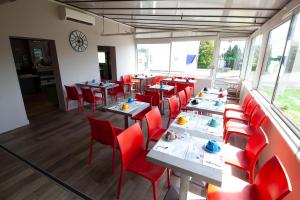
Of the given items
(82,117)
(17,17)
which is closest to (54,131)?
(82,117)

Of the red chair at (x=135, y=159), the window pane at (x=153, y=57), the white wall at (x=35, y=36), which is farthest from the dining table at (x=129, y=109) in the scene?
the window pane at (x=153, y=57)

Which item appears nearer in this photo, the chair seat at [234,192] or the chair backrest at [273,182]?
the chair backrest at [273,182]

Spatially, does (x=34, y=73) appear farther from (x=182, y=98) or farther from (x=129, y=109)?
(x=182, y=98)

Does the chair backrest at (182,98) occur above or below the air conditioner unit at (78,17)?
below

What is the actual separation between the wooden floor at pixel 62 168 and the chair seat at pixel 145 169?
46 cm

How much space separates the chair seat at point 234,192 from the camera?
128 cm

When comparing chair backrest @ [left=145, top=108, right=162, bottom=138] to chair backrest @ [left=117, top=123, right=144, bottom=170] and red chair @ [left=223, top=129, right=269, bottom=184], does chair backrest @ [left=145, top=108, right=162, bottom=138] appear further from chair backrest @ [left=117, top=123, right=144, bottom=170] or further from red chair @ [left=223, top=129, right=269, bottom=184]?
red chair @ [left=223, top=129, right=269, bottom=184]

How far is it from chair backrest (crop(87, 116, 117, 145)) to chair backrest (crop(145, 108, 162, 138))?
46 cm

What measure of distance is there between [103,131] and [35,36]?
3121mm

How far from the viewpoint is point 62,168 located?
227 cm

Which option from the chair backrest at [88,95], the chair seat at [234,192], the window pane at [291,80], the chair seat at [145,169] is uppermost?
the window pane at [291,80]

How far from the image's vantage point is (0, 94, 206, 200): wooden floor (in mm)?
1886

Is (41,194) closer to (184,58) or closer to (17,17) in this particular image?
(17,17)

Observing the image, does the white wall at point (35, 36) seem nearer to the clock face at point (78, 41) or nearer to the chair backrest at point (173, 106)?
A: the clock face at point (78, 41)
